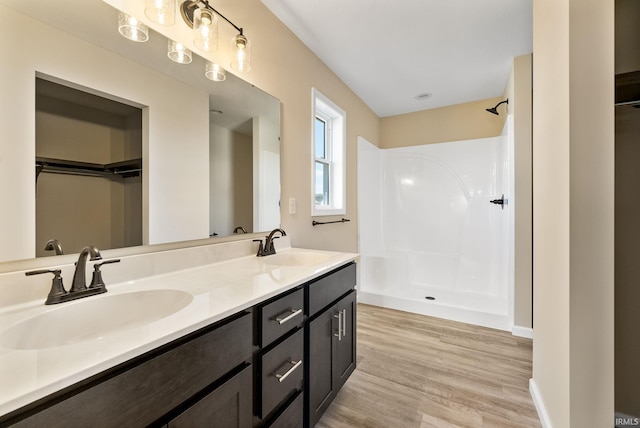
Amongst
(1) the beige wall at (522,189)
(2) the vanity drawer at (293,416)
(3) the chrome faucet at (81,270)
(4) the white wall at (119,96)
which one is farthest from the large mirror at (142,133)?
(1) the beige wall at (522,189)

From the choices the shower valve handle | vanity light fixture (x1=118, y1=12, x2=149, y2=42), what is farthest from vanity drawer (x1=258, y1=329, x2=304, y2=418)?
the shower valve handle

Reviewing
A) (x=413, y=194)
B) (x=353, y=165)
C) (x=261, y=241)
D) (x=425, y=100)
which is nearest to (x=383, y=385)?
(x=261, y=241)

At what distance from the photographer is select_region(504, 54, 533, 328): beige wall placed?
229cm

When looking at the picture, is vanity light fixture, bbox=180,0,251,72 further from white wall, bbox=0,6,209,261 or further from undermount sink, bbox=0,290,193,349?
undermount sink, bbox=0,290,193,349

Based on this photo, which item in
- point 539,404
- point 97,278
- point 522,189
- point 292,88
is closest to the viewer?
point 97,278

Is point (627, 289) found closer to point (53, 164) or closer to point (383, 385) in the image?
point (383, 385)

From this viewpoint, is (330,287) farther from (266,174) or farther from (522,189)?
(522,189)

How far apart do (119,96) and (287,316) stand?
3.61 ft

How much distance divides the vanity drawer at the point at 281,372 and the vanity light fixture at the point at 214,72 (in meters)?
1.36

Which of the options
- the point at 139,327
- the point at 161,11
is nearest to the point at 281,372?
the point at 139,327

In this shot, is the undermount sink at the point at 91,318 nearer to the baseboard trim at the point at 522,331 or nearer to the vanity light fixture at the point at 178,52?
the vanity light fixture at the point at 178,52

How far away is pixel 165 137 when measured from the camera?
48.6 inches

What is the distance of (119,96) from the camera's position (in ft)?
3.52

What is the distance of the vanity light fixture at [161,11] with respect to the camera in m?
1.14
